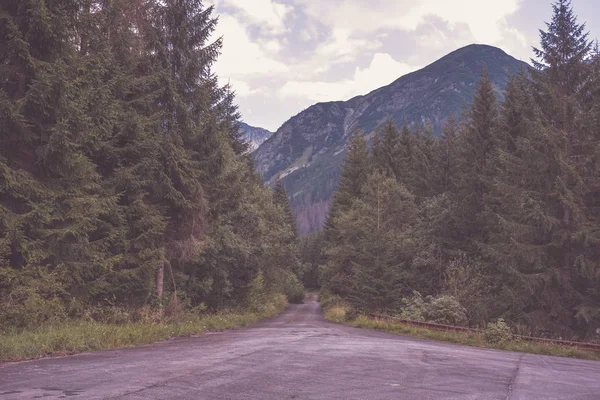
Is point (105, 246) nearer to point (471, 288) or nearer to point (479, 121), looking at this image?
point (471, 288)

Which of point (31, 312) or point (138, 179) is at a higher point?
point (138, 179)

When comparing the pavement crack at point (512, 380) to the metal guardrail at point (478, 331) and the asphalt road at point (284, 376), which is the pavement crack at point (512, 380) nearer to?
the asphalt road at point (284, 376)

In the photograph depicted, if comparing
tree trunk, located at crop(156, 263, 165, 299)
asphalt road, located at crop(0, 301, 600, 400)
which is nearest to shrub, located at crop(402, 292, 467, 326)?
asphalt road, located at crop(0, 301, 600, 400)

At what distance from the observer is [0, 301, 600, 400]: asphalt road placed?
6.00 metres

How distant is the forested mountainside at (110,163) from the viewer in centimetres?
1129

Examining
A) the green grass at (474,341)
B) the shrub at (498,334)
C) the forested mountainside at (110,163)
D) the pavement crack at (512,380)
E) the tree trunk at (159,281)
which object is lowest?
the green grass at (474,341)

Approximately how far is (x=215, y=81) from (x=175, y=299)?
10.1m

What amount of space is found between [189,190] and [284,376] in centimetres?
1199

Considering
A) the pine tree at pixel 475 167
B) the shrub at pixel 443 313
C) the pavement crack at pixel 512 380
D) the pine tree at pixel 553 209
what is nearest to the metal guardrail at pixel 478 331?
the shrub at pixel 443 313

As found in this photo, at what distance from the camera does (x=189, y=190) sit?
18031mm

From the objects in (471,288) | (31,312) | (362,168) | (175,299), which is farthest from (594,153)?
(362,168)

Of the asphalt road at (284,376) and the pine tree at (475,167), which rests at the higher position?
the pine tree at (475,167)

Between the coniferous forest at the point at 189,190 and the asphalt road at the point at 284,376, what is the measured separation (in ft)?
14.1

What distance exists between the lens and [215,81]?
20.9 meters
